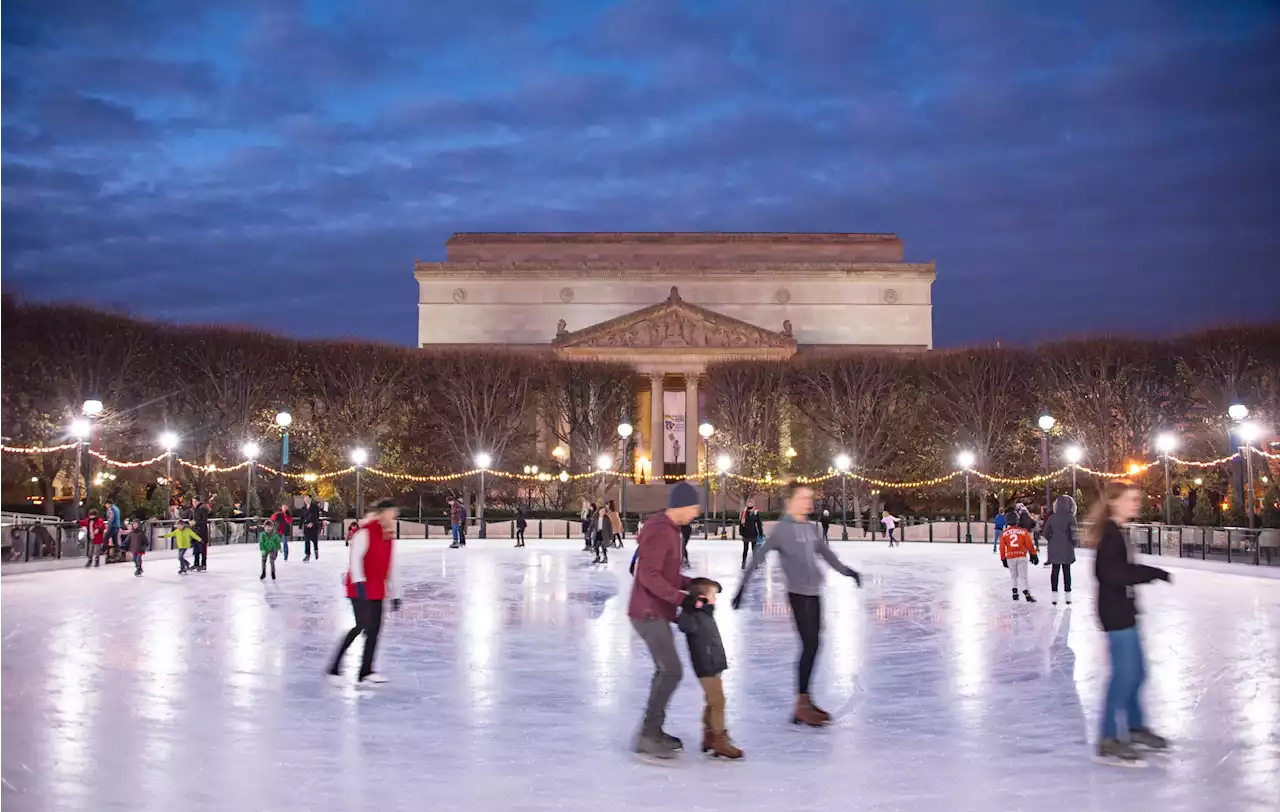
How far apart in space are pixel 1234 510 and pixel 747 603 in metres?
20.2

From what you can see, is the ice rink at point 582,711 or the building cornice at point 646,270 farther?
the building cornice at point 646,270

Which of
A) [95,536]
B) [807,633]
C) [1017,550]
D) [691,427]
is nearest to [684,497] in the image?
[807,633]

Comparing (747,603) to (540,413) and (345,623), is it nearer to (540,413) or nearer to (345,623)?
(345,623)

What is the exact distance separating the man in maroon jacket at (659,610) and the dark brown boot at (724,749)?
23 cm

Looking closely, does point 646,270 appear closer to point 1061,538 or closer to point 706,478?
point 706,478

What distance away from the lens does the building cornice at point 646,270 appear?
7262 centimetres

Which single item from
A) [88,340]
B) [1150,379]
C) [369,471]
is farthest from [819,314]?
[88,340]

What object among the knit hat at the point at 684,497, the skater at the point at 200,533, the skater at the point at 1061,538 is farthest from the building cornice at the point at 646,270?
the knit hat at the point at 684,497

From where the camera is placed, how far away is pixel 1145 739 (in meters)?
7.41

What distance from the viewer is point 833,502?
5334 centimetres

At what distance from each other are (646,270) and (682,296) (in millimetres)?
2584

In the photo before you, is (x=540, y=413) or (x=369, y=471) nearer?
(x=369, y=471)

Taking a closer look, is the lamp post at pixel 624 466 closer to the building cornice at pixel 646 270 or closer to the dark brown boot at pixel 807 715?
the building cornice at pixel 646 270

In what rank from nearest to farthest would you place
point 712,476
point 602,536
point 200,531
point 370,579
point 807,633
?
1. point 807,633
2. point 370,579
3. point 200,531
4. point 602,536
5. point 712,476
